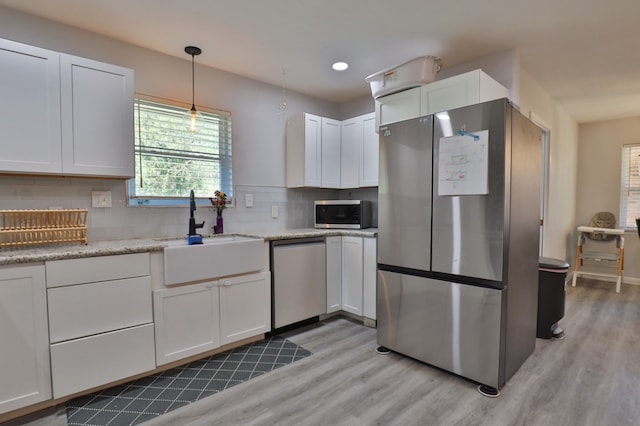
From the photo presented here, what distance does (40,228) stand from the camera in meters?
2.07

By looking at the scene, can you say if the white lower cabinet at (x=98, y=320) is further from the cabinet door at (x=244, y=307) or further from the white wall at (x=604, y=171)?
the white wall at (x=604, y=171)

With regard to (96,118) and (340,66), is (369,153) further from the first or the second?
(96,118)

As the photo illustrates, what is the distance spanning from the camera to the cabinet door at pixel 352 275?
122 inches

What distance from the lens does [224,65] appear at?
10.0 feet

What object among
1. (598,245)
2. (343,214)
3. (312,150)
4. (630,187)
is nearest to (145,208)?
(312,150)

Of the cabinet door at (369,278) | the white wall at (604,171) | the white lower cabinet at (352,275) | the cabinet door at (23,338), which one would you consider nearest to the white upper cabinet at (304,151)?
the white lower cabinet at (352,275)

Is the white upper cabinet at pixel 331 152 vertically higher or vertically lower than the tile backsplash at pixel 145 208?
higher

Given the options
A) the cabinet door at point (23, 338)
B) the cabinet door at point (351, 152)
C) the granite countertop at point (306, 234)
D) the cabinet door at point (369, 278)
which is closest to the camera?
Result: the cabinet door at point (23, 338)

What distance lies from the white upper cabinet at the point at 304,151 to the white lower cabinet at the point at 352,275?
2.52 ft

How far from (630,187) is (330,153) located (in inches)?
180

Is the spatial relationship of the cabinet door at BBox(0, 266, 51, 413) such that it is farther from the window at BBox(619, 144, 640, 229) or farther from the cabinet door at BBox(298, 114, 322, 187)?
the window at BBox(619, 144, 640, 229)

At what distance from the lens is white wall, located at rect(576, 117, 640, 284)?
15.7ft

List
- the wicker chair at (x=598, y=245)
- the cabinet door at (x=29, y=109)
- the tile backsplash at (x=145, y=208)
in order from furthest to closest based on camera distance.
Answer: the wicker chair at (x=598, y=245), the tile backsplash at (x=145, y=208), the cabinet door at (x=29, y=109)

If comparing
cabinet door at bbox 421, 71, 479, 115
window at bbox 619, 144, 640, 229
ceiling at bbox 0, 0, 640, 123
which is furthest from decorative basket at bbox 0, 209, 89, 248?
window at bbox 619, 144, 640, 229
